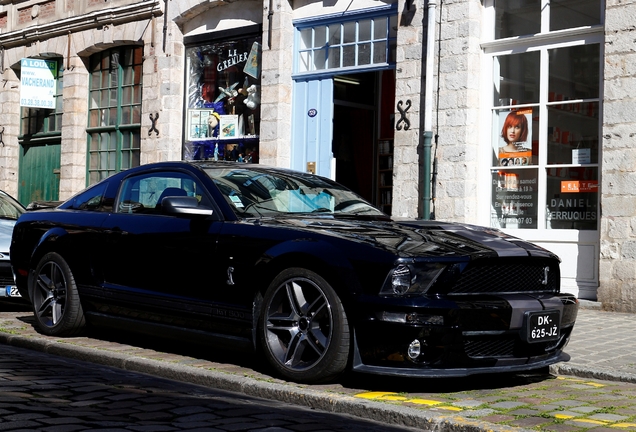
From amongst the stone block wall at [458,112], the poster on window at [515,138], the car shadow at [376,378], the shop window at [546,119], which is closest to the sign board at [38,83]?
the stone block wall at [458,112]

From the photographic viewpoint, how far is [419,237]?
5934 mm

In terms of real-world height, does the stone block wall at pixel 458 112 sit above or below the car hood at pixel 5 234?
above

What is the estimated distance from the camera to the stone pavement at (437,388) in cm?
506

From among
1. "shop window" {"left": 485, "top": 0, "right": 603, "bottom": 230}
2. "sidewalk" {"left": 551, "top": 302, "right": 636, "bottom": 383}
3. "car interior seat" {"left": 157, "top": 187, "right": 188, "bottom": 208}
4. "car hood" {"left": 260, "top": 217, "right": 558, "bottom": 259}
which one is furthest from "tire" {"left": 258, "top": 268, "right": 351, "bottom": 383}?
"shop window" {"left": 485, "top": 0, "right": 603, "bottom": 230}

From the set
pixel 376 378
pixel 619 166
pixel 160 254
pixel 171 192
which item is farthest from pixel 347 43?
pixel 376 378

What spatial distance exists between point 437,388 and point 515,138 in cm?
708

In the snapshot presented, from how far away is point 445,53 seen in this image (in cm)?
1287

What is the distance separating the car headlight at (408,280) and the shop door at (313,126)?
9153mm

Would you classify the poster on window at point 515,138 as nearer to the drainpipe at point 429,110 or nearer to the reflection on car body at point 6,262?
the drainpipe at point 429,110

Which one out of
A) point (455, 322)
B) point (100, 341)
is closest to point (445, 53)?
point (100, 341)

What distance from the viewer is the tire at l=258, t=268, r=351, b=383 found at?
18.6 feet

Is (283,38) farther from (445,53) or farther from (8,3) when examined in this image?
(8,3)

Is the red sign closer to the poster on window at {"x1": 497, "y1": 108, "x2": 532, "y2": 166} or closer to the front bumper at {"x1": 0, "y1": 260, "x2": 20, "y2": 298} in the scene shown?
the poster on window at {"x1": 497, "y1": 108, "x2": 532, "y2": 166}

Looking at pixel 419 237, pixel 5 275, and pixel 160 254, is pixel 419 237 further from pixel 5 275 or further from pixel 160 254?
pixel 5 275
